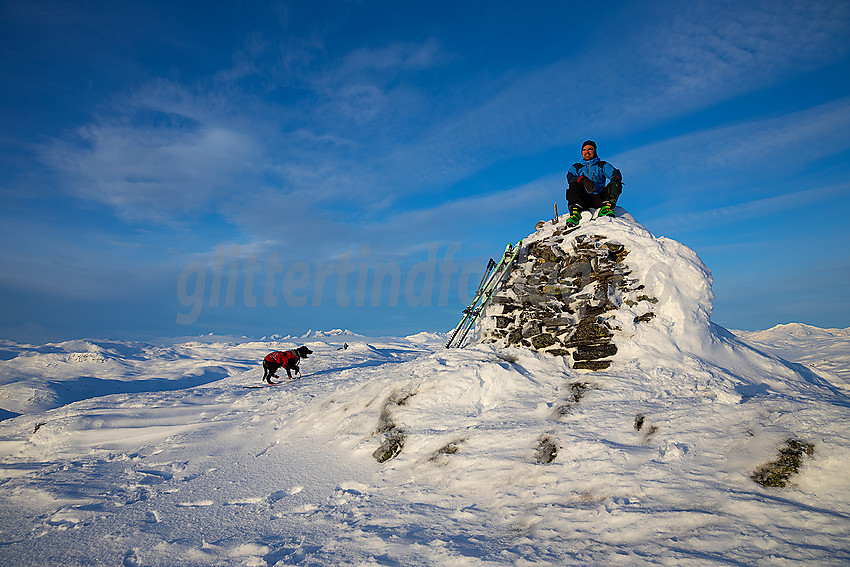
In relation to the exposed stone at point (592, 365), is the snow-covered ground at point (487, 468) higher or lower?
lower

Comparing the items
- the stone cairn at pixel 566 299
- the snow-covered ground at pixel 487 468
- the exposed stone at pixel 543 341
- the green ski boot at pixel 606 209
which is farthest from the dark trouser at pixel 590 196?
the exposed stone at pixel 543 341

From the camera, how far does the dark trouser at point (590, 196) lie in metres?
11.5

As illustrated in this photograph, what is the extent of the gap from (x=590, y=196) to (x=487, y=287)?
4067mm

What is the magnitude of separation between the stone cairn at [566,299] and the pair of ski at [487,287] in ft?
1.06

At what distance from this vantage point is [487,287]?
39.3 ft

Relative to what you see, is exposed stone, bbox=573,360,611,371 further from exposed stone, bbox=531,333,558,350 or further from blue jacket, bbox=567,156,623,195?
blue jacket, bbox=567,156,623,195

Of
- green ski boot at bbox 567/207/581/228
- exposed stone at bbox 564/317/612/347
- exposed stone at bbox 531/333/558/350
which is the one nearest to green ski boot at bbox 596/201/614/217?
green ski boot at bbox 567/207/581/228

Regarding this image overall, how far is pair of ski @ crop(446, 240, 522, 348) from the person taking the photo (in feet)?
38.1

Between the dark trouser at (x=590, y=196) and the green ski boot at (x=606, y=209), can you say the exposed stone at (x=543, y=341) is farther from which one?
the green ski boot at (x=606, y=209)

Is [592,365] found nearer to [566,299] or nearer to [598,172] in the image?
[566,299]

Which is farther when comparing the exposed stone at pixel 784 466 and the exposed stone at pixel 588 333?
the exposed stone at pixel 588 333

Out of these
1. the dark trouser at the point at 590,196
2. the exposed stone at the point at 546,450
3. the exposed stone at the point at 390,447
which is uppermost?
the dark trouser at the point at 590,196

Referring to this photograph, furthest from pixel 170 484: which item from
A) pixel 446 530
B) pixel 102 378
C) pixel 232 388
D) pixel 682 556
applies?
pixel 102 378

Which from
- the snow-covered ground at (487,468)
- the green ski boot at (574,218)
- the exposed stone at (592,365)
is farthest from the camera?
the green ski boot at (574,218)
